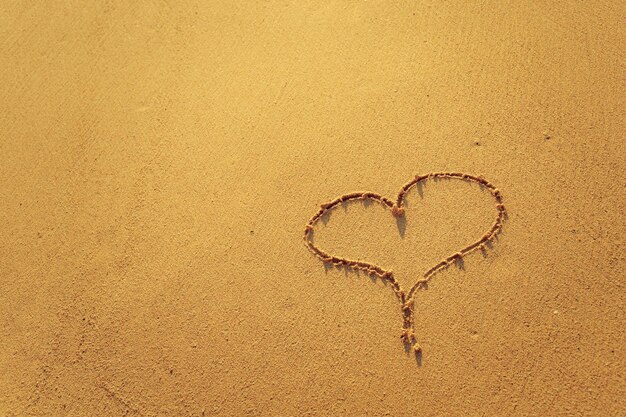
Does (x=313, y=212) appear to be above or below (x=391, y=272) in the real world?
above

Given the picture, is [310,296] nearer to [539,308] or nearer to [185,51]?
[539,308]

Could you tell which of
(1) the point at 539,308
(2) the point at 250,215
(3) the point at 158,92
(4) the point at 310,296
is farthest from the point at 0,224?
(1) the point at 539,308

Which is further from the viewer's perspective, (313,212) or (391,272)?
(313,212)
